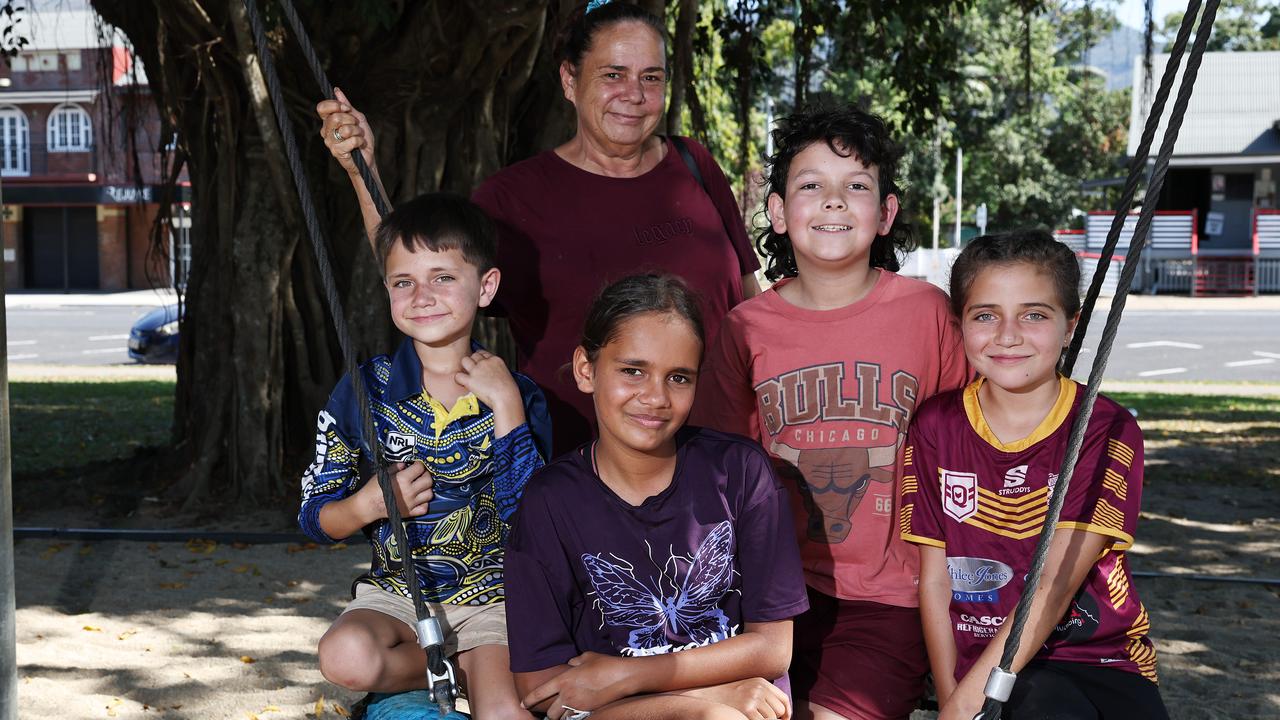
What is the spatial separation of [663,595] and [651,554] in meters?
0.08

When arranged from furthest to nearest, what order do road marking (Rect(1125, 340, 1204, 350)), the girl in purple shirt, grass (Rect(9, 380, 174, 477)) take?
road marking (Rect(1125, 340, 1204, 350)) → grass (Rect(9, 380, 174, 477)) → the girl in purple shirt

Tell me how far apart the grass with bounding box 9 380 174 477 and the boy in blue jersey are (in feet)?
18.3

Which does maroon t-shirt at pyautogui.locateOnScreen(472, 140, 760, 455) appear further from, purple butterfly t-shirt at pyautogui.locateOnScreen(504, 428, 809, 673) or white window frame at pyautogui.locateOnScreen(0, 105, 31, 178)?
white window frame at pyautogui.locateOnScreen(0, 105, 31, 178)

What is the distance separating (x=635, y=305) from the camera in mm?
2303

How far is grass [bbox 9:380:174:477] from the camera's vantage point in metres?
8.57

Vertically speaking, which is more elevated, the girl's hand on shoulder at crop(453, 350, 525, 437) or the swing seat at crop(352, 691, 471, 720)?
the girl's hand on shoulder at crop(453, 350, 525, 437)

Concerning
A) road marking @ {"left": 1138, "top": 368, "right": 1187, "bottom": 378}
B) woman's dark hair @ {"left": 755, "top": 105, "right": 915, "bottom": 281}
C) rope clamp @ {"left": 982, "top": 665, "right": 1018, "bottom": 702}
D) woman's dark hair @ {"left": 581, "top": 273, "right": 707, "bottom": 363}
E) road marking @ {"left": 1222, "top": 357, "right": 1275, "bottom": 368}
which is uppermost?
woman's dark hair @ {"left": 755, "top": 105, "right": 915, "bottom": 281}

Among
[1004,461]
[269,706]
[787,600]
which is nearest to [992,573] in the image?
[1004,461]

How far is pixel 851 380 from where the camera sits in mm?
2502

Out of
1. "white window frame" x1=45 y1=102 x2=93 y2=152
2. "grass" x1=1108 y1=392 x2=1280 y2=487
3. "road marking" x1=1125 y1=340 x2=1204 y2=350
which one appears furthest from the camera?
"white window frame" x1=45 y1=102 x2=93 y2=152

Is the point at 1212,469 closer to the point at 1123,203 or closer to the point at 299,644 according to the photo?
the point at 299,644

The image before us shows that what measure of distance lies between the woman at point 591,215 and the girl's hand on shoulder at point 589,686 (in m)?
0.81

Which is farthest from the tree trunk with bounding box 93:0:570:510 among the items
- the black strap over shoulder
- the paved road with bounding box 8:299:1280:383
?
the paved road with bounding box 8:299:1280:383

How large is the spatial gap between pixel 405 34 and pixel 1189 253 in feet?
75.7
